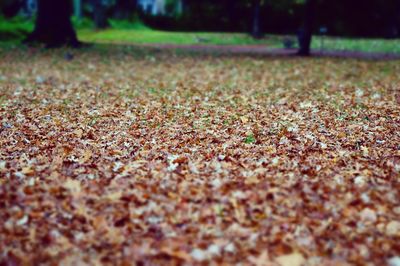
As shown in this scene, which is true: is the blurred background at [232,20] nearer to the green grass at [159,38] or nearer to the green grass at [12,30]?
the green grass at [159,38]

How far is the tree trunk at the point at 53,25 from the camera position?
73.4 ft

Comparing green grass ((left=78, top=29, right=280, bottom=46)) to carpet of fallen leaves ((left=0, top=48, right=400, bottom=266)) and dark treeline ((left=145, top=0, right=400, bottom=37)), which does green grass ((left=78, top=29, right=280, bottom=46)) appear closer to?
dark treeline ((left=145, top=0, right=400, bottom=37))

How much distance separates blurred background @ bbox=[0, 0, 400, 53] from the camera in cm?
3519

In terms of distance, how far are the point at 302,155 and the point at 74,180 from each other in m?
2.98

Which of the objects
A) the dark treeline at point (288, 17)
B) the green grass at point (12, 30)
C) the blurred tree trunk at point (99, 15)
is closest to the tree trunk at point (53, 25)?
the green grass at point (12, 30)

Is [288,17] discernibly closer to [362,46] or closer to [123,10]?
[362,46]

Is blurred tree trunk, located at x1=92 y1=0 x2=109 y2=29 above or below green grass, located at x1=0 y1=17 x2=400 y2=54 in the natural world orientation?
above

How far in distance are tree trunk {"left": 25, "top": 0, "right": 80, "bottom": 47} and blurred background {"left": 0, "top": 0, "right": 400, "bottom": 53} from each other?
31.9 feet

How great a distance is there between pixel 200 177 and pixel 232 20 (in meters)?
38.1

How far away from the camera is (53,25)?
22656 millimetres

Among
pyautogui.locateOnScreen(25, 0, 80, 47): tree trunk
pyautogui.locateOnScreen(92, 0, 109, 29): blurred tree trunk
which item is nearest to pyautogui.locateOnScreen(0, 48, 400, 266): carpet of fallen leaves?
pyautogui.locateOnScreen(25, 0, 80, 47): tree trunk

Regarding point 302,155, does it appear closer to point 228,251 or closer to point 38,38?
point 228,251

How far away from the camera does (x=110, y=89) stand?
12.6 metres

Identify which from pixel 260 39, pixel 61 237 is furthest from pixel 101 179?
pixel 260 39
